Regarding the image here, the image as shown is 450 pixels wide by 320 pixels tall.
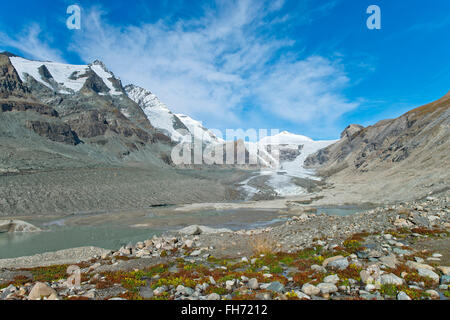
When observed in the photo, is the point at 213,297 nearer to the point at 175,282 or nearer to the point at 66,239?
the point at 175,282

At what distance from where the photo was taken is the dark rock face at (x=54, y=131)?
124m

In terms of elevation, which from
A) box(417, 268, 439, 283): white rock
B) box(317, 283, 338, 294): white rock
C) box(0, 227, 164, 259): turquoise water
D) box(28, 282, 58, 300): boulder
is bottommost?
box(0, 227, 164, 259): turquoise water

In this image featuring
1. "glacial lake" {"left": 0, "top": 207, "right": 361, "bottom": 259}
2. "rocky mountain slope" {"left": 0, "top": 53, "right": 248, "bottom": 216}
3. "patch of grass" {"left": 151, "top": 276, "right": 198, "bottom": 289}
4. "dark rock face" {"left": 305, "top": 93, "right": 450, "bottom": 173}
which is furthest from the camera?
"dark rock face" {"left": 305, "top": 93, "right": 450, "bottom": 173}

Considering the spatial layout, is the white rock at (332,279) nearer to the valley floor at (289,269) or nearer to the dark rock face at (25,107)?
the valley floor at (289,269)

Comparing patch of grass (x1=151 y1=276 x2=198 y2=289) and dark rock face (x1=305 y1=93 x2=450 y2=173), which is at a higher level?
dark rock face (x1=305 y1=93 x2=450 y2=173)

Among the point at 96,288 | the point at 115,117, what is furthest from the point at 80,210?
the point at 115,117

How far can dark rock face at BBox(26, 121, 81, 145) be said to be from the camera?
124 meters

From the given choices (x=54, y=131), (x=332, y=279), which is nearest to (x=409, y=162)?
(x=332, y=279)

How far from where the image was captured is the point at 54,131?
427ft

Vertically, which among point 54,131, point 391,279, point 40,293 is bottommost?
point 40,293

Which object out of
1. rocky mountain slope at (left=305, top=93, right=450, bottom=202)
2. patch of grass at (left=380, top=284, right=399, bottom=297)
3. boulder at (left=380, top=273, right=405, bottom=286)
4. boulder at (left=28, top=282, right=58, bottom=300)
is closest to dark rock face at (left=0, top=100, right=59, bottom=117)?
rocky mountain slope at (left=305, top=93, right=450, bottom=202)

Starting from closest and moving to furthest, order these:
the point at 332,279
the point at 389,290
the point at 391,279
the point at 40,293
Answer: the point at 389,290 → the point at 391,279 → the point at 332,279 → the point at 40,293

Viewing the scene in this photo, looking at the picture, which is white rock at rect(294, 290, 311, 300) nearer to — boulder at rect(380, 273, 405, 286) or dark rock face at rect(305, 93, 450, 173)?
boulder at rect(380, 273, 405, 286)

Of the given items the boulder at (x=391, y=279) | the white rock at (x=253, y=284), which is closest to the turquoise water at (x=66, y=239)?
the white rock at (x=253, y=284)
